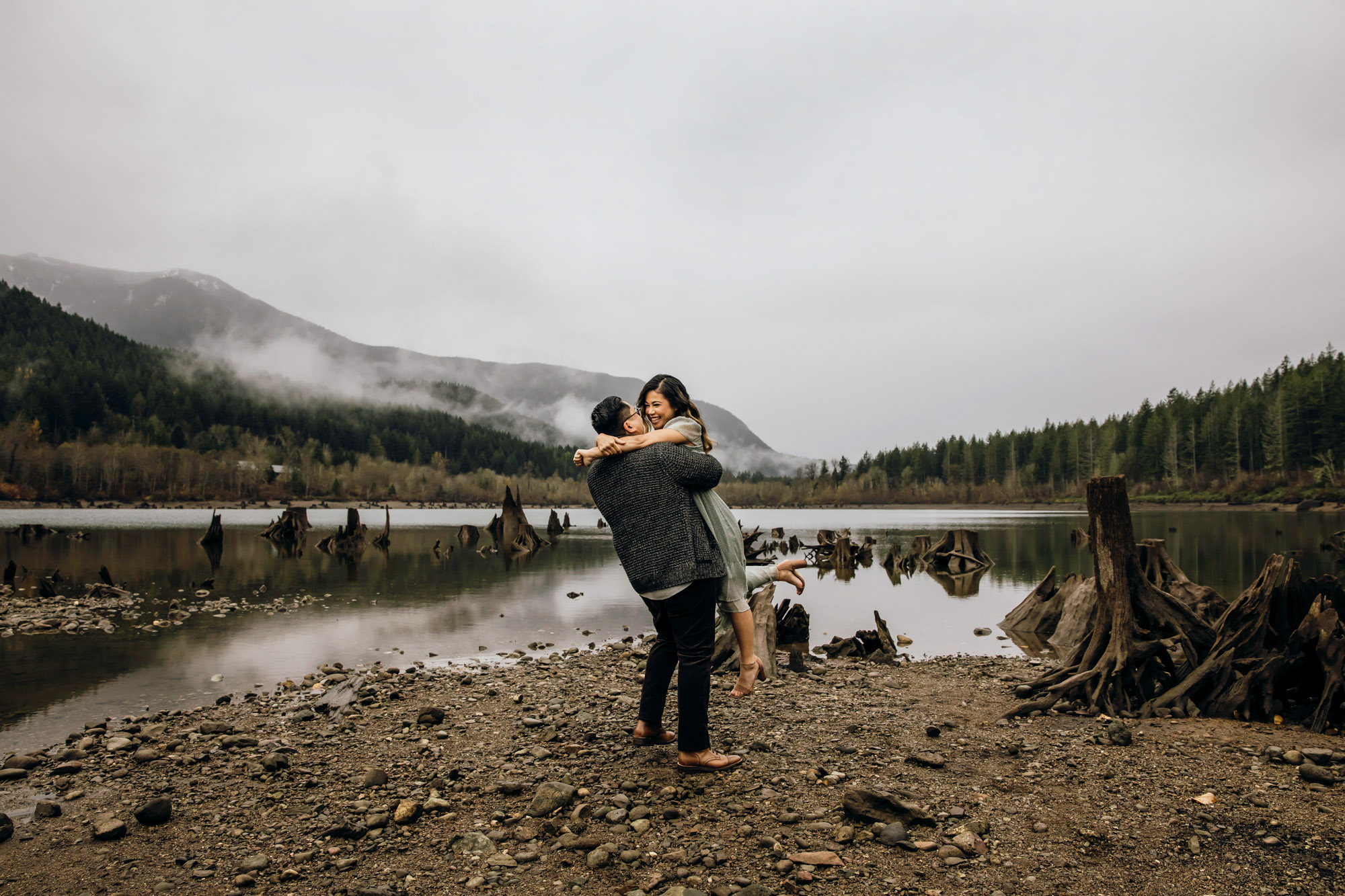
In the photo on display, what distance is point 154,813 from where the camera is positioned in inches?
194

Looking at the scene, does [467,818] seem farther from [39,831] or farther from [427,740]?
[39,831]

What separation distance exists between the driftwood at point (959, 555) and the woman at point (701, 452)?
26064 millimetres

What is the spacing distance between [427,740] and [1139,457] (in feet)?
498

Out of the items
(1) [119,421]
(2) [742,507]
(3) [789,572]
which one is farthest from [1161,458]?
(1) [119,421]

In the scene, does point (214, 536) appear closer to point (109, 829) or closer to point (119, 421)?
point (109, 829)

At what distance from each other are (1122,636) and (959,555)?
79.5 ft

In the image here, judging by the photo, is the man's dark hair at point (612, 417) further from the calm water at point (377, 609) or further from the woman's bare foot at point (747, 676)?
the calm water at point (377, 609)

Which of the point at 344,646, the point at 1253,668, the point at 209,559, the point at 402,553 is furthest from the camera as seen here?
the point at 402,553

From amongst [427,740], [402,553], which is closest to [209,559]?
[402,553]

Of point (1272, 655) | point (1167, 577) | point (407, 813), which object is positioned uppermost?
point (1167, 577)

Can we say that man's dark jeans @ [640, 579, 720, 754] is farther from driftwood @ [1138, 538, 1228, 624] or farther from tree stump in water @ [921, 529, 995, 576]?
tree stump in water @ [921, 529, 995, 576]

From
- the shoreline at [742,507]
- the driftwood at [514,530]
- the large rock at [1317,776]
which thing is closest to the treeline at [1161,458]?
the shoreline at [742,507]

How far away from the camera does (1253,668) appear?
7086 mm

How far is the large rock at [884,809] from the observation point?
445cm
